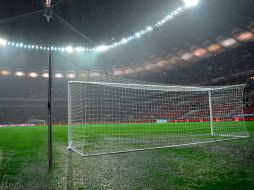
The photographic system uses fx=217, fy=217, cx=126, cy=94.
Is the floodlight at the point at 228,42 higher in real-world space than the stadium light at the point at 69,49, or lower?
lower

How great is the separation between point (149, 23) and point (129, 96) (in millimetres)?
12576

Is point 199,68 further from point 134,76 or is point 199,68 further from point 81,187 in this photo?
point 81,187

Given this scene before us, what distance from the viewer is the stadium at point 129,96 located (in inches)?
118

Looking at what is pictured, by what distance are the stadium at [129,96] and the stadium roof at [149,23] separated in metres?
0.13

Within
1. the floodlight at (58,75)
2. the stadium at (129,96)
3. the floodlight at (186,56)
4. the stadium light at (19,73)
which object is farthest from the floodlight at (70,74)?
the floodlight at (186,56)

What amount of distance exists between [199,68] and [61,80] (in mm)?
23917

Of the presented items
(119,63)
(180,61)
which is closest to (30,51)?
(119,63)

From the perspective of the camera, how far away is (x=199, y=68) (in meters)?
31.0

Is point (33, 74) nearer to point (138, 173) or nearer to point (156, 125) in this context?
point (156, 125)

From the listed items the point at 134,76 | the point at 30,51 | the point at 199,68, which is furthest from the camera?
the point at 134,76

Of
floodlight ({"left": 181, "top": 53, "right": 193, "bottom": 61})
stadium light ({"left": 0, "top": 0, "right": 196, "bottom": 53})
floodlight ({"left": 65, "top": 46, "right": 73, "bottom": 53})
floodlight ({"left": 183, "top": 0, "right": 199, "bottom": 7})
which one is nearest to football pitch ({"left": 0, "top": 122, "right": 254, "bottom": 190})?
stadium light ({"left": 0, "top": 0, "right": 196, "bottom": 53})

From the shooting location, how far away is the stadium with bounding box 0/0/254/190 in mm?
2996

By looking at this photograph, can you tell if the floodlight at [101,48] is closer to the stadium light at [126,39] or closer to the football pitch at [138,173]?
the stadium light at [126,39]

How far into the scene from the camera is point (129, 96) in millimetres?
18828
